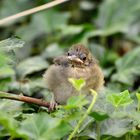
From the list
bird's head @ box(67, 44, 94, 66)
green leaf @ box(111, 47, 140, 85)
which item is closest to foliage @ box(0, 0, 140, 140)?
green leaf @ box(111, 47, 140, 85)

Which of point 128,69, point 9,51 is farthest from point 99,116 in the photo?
point 128,69

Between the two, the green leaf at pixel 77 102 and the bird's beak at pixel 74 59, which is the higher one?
the bird's beak at pixel 74 59

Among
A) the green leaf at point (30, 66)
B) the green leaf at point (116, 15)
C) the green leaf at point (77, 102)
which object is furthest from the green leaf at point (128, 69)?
the green leaf at point (77, 102)

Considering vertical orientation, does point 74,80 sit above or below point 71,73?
below

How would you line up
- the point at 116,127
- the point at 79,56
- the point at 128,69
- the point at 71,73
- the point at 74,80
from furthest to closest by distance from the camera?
the point at 128,69, the point at 79,56, the point at 71,73, the point at 116,127, the point at 74,80

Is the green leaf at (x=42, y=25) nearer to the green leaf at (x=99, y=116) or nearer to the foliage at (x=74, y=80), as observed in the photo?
the foliage at (x=74, y=80)

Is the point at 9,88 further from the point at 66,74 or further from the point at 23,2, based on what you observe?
the point at 23,2

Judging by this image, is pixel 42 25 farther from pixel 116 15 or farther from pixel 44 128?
pixel 44 128

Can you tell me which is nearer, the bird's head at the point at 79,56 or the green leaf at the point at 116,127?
the green leaf at the point at 116,127
